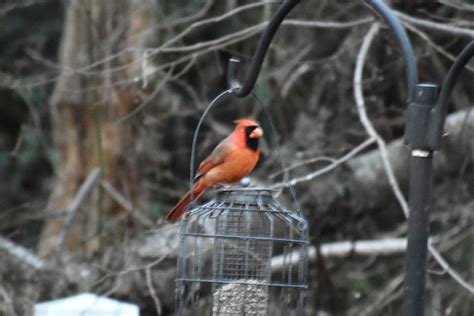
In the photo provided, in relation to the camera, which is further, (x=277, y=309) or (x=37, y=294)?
(x=277, y=309)

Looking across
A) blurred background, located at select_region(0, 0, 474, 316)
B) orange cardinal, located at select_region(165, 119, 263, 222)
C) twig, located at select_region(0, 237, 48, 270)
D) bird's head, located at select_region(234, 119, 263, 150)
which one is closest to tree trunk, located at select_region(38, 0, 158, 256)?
blurred background, located at select_region(0, 0, 474, 316)

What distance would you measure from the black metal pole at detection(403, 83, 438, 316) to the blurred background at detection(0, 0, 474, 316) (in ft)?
8.90

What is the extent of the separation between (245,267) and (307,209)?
8.80 feet

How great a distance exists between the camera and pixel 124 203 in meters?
7.80

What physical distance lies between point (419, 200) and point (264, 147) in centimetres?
480

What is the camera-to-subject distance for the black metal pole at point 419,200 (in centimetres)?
358

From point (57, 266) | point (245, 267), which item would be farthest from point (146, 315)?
point (245, 267)

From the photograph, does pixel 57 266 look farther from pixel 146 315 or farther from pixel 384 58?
pixel 384 58

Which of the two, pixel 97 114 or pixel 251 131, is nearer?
pixel 251 131

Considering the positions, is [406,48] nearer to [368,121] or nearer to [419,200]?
[419,200]

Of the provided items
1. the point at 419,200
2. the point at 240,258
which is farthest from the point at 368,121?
the point at 419,200

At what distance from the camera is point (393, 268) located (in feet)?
28.8

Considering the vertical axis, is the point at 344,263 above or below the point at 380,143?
below

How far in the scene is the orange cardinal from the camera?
18.2 ft
